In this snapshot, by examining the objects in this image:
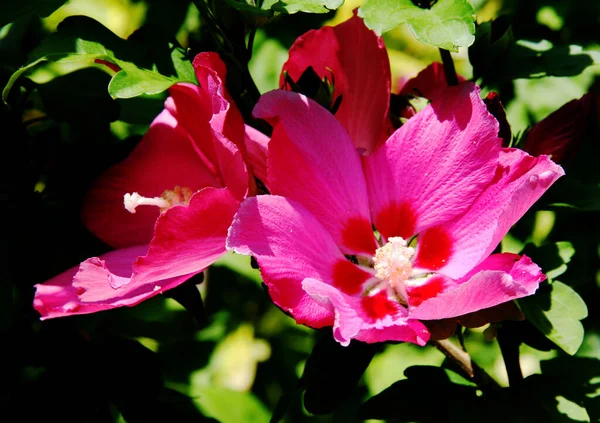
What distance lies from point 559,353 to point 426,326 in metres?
0.68

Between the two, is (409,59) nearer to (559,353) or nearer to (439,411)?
(559,353)

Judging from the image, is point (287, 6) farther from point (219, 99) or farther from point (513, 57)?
point (513, 57)

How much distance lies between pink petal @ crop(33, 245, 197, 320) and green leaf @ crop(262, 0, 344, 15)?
35cm

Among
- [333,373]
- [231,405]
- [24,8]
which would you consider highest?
[24,8]

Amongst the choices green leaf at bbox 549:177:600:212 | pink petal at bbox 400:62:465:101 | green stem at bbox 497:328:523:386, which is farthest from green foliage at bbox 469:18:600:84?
green stem at bbox 497:328:523:386

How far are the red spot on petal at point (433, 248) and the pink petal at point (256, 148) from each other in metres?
0.25

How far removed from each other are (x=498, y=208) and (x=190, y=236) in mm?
374

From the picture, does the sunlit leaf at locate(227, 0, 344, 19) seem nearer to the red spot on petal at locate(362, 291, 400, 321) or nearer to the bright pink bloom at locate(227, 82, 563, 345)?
the bright pink bloom at locate(227, 82, 563, 345)

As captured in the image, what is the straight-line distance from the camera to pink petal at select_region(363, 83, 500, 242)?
100 cm

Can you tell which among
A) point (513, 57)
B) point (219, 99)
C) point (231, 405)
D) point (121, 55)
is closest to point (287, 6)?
point (219, 99)

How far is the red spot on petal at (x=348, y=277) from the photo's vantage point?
1064 millimetres

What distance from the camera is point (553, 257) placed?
4.04ft

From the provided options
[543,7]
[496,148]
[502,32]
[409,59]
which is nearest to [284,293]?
[496,148]

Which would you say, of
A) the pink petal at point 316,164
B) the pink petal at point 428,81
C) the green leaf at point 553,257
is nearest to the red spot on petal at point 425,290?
the pink petal at point 316,164
